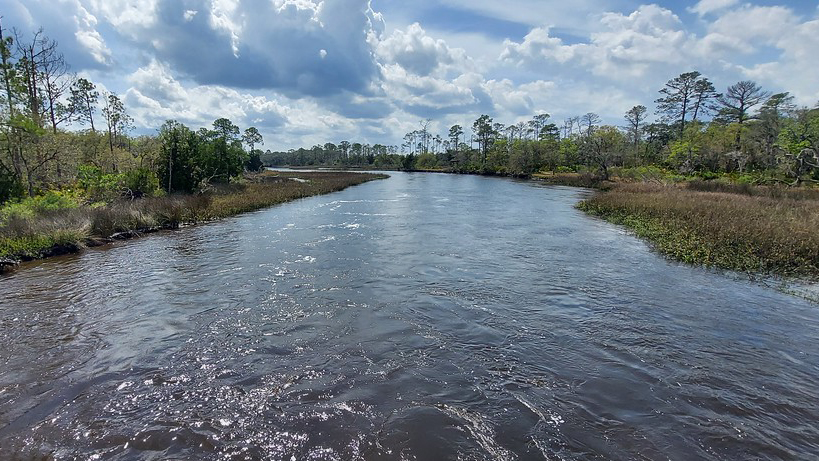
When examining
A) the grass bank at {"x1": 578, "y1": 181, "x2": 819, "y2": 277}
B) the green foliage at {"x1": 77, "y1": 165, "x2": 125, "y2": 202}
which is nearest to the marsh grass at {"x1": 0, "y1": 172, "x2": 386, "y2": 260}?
the green foliage at {"x1": 77, "y1": 165, "x2": 125, "y2": 202}

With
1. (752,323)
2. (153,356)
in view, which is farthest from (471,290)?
(153,356)

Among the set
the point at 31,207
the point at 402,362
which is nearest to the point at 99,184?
the point at 31,207

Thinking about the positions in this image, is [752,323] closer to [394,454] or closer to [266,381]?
[394,454]

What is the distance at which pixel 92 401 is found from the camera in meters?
5.87

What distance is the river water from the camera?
5129 millimetres

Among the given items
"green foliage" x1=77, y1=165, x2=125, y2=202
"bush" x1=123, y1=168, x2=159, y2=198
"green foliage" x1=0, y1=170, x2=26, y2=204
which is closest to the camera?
"green foliage" x1=0, y1=170, x2=26, y2=204

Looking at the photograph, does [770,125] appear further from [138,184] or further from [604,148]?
[138,184]

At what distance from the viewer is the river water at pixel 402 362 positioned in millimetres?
5129

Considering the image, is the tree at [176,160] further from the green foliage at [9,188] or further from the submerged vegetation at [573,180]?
the green foliage at [9,188]

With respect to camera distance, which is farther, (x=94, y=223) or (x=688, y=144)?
(x=688, y=144)

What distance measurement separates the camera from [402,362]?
7086mm

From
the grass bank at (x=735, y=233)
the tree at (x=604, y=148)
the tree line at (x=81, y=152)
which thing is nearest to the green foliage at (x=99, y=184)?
the tree line at (x=81, y=152)

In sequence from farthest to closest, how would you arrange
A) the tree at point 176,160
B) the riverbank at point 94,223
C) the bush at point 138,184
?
the tree at point 176,160, the bush at point 138,184, the riverbank at point 94,223

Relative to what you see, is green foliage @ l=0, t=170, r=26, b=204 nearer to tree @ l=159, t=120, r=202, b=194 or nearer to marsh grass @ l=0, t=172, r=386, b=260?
marsh grass @ l=0, t=172, r=386, b=260
